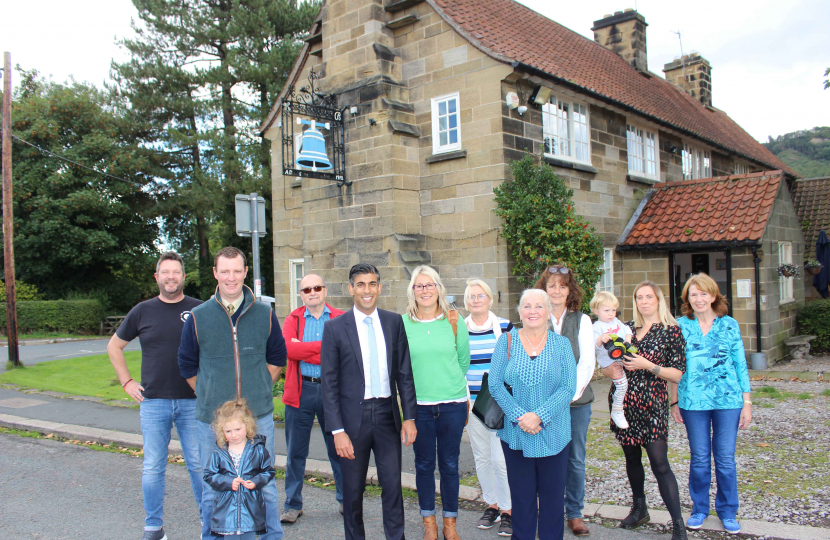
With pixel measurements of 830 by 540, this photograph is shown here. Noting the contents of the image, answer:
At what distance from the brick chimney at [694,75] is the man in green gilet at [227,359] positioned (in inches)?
885

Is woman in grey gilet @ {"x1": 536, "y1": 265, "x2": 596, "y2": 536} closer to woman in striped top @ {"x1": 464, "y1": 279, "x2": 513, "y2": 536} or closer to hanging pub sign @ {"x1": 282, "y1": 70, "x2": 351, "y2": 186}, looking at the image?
woman in striped top @ {"x1": 464, "y1": 279, "x2": 513, "y2": 536}

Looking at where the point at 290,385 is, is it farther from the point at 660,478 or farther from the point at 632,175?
the point at 632,175

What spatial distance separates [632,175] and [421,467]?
34.2 ft

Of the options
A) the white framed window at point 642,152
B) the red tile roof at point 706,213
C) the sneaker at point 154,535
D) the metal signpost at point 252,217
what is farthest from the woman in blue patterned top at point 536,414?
the white framed window at point 642,152

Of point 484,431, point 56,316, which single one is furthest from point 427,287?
point 56,316

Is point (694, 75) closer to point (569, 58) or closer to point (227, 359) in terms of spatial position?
point (569, 58)

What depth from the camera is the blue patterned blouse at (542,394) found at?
359cm

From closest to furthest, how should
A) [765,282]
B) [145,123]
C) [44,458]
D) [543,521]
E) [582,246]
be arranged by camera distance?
[543,521] < [44,458] < [582,246] < [765,282] < [145,123]

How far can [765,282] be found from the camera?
1106cm

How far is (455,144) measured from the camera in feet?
34.4

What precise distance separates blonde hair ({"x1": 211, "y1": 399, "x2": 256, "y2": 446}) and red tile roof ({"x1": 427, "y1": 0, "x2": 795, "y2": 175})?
7.75m

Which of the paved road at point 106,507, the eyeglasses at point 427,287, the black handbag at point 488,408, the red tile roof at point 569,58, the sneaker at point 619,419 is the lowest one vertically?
the paved road at point 106,507

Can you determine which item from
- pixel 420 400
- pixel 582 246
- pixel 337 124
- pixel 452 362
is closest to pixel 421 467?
pixel 420 400

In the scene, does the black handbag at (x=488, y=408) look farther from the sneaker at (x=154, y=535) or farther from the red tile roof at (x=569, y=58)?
the red tile roof at (x=569, y=58)
